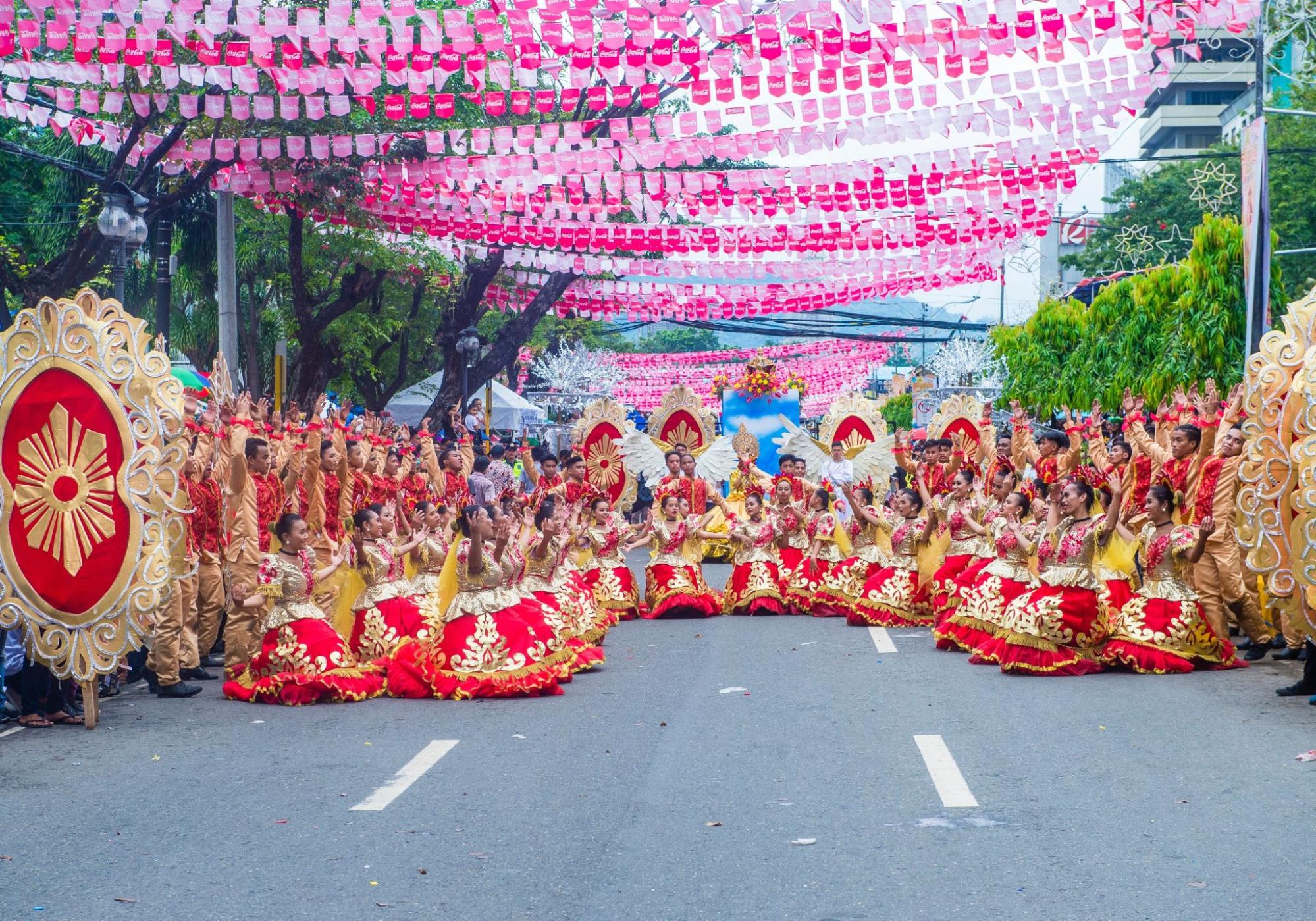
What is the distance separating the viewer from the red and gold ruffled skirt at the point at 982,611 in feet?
37.4

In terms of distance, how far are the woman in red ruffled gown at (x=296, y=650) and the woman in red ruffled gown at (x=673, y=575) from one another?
5557 mm

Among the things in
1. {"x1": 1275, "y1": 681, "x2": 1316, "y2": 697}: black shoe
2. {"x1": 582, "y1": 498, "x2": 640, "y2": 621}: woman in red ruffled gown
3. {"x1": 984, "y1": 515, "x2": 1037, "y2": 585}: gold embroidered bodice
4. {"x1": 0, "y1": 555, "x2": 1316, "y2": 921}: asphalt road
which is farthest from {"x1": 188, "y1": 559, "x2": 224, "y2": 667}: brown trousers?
{"x1": 1275, "y1": 681, "x2": 1316, "y2": 697}: black shoe

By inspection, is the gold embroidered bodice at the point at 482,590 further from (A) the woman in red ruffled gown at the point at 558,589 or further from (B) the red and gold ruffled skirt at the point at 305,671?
(B) the red and gold ruffled skirt at the point at 305,671

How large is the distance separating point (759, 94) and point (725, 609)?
5920 mm

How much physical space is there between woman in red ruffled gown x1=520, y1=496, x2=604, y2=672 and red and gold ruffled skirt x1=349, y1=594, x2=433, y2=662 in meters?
0.82

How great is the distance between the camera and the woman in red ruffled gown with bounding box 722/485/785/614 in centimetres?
1562

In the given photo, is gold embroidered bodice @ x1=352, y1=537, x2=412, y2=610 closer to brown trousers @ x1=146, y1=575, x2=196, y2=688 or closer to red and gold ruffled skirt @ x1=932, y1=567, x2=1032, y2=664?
brown trousers @ x1=146, y1=575, x2=196, y2=688

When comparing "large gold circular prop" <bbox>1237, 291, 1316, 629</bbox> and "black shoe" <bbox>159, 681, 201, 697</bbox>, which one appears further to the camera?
"black shoe" <bbox>159, 681, 201, 697</bbox>

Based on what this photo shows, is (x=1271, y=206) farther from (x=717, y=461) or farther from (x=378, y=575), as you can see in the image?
(x=378, y=575)

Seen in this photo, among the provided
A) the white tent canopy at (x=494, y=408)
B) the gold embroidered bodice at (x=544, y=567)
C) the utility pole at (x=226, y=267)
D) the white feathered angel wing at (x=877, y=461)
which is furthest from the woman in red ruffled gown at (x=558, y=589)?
the white tent canopy at (x=494, y=408)

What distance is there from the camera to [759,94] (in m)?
12.1

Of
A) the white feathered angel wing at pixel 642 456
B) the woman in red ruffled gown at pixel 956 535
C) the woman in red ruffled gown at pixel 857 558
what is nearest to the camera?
the woman in red ruffled gown at pixel 956 535

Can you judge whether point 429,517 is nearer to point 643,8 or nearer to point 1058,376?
point 643,8

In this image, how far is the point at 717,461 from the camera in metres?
18.1
